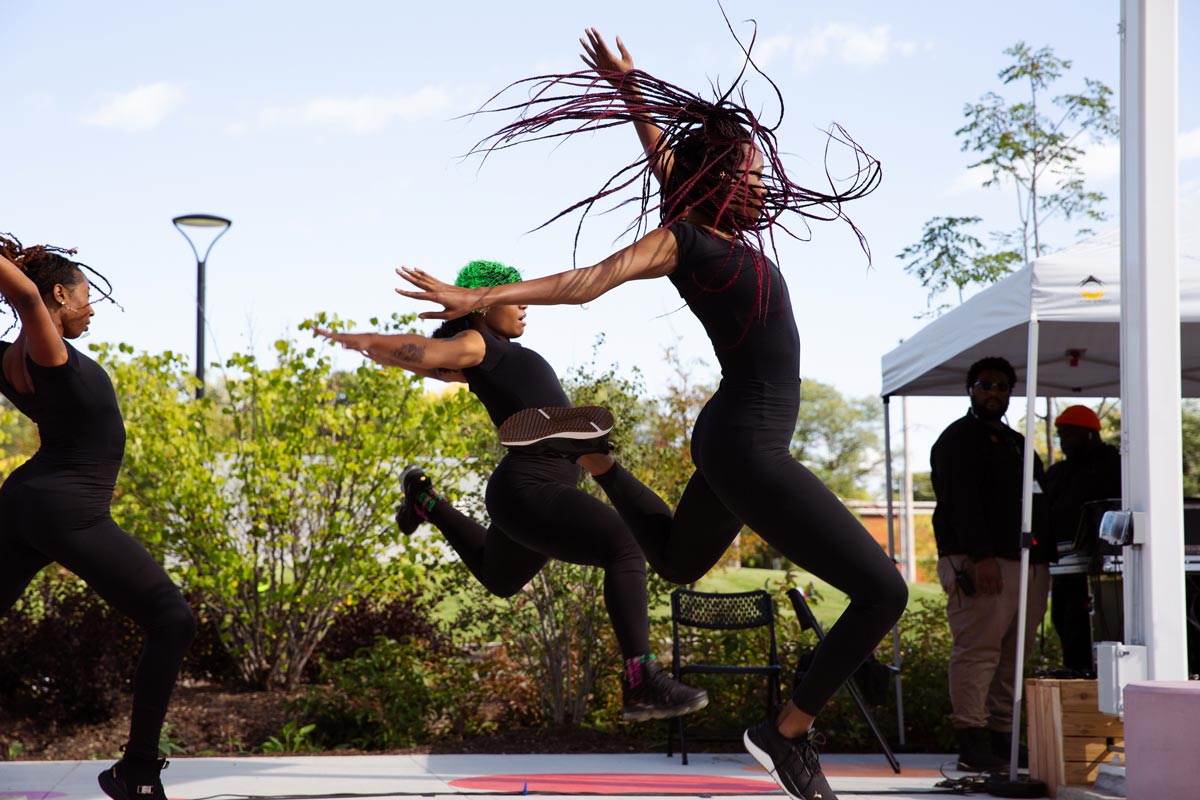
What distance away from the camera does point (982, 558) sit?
6.85 meters

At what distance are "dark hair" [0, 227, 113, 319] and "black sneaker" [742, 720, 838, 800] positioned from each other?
296cm

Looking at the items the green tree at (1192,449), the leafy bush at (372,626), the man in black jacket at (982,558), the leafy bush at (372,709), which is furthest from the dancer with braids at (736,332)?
the green tree at (1192,449)

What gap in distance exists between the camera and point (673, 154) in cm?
388

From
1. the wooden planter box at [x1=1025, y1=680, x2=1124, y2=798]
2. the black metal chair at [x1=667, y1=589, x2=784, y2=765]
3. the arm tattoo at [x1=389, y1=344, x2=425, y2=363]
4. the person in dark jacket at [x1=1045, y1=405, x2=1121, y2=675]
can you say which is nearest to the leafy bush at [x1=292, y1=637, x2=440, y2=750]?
the black metal chair at [x1=667, y1=589, x2=784, y2=765]

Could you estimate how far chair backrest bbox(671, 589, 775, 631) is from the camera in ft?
26.5

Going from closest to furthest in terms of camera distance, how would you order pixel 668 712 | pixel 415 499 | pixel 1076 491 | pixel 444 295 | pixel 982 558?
1. pixel 444 295
2. pixel 668 712
3. pixel 415 499
4. pixel 982 558
5. pixel 1076 491

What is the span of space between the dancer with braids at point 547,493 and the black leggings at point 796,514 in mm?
527

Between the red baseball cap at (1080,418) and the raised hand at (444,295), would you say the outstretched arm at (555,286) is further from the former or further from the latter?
the red baseball cap at (1080,418)

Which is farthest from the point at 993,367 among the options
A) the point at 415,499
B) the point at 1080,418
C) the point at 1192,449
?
the point at 1192,449

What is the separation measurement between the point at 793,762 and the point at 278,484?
6254mm

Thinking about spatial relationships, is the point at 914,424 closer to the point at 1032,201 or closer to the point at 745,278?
the point at 1032,201

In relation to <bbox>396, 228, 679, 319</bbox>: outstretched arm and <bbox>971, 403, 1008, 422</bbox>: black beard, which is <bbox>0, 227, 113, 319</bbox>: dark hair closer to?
<bbox>396, 228, 679, 319</bbox>: outstretched arm

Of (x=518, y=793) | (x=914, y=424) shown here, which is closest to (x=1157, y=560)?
(x=518, y=793)

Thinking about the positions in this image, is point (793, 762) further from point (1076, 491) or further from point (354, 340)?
point (1076, 491)
